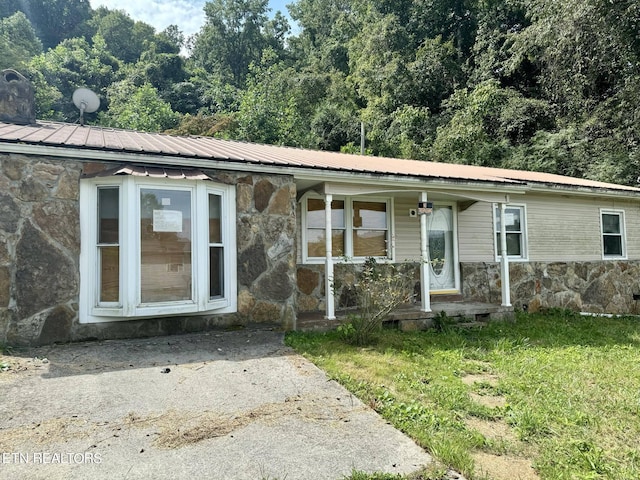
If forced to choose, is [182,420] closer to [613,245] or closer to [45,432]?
[45,432]

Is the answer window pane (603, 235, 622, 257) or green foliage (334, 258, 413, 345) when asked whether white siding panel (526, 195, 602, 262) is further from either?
green foliage (334, 258, 413, 345)

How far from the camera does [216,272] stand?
5867 millimetres

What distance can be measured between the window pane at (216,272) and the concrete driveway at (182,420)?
116 cm

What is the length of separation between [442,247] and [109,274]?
22.0 feet

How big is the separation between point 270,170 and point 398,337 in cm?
312

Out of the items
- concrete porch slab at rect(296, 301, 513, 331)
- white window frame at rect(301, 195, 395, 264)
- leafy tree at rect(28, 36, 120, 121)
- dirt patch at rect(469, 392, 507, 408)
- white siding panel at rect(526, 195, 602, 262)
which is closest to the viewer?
dirt patch at rect(469, 392, 507, 408)

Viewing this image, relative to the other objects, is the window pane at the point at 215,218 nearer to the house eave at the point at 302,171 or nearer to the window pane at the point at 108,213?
the house eave at the point at 302,171

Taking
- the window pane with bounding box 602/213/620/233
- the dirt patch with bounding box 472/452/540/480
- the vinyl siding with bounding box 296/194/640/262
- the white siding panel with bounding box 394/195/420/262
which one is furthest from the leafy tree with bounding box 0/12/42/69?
the dirt patch with bounding box 472/452/540/480

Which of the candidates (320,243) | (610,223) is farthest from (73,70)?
(610,223)

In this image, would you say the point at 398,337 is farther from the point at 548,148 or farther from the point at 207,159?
the point at 548,148

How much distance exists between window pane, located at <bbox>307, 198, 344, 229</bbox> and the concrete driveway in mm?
3618

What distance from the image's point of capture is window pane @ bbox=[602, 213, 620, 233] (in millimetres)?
10887

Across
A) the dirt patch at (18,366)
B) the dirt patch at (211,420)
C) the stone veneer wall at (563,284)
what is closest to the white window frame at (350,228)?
the stone veneer wall at (563,284)

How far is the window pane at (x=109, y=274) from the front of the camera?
17.3 ft
